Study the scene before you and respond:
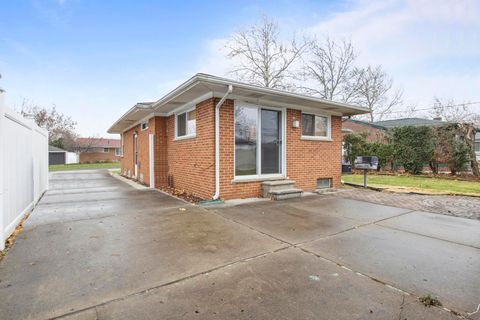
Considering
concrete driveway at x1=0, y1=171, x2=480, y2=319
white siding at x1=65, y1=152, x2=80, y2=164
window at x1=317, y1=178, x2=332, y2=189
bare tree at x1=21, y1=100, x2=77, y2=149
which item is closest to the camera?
concrete driveway at x1=0, y1=171, x2=480, y2=319

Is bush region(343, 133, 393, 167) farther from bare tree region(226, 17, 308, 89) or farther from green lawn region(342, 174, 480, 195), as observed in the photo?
bare tree region(226, 17, 308, 89)

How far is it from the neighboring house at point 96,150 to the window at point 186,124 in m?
41.0

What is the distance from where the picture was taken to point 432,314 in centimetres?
190

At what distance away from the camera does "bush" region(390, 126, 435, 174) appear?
13.4 meters

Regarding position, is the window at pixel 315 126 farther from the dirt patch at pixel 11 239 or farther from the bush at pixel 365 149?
the bush at pixel 365 149

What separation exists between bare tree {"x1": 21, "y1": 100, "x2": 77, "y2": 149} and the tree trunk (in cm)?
4256

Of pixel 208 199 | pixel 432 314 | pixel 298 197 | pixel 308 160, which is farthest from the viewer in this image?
pixel 308 160

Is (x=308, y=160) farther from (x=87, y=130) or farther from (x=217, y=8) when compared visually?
(x=87, y=130)

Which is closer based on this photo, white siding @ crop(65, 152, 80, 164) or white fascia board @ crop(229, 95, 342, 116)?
white fascia board @ crop(229, 95, 342, 116)

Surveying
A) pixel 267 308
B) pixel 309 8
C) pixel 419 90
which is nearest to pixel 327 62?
pixel 419 90

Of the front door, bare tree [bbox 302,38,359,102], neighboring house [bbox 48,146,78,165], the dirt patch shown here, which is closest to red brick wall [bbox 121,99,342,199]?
the front door

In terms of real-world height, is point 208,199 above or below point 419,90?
below

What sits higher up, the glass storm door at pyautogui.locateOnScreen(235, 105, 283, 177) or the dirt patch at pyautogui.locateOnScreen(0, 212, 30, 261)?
the glass storm door at pyautogui.locateOnScreen(235, 105, 283, 177)

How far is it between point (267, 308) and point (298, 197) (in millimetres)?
5140
